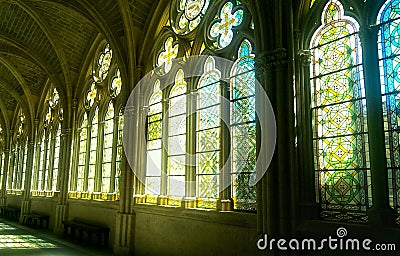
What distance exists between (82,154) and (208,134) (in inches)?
281

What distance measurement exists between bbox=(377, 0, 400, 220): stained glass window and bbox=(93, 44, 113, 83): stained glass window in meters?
9.24

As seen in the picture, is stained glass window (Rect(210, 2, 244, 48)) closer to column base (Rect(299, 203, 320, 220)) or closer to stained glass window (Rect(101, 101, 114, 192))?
column base (Rect(299, 203, 320, 220))

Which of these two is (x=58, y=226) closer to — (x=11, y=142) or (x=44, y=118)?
(x=44, y=118)

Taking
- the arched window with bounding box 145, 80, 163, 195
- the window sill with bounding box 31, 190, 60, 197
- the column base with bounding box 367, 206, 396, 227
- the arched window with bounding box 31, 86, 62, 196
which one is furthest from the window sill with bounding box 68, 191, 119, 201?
the column base with bounding box 367, 206, 396, 227

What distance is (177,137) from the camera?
30.1 ft

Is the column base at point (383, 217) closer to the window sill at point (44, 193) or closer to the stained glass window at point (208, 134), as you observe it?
the stained glass window at point (208, 134)

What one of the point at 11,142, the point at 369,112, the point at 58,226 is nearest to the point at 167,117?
the point at 369,112

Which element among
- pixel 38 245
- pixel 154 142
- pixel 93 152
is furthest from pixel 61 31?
pixel 38 245

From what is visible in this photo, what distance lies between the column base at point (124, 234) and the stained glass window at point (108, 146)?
6.51 feet

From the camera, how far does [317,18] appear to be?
21.1 feet

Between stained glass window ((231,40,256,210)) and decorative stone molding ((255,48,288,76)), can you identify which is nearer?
decorative stone molding ((255,48,288,76))

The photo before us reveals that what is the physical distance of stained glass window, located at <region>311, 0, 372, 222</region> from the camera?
5567 millimetres

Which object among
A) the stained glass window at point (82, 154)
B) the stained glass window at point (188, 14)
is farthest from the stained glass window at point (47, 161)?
the stained glass window at point (188, 14)

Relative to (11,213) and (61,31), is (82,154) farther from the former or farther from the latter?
(11,213)
